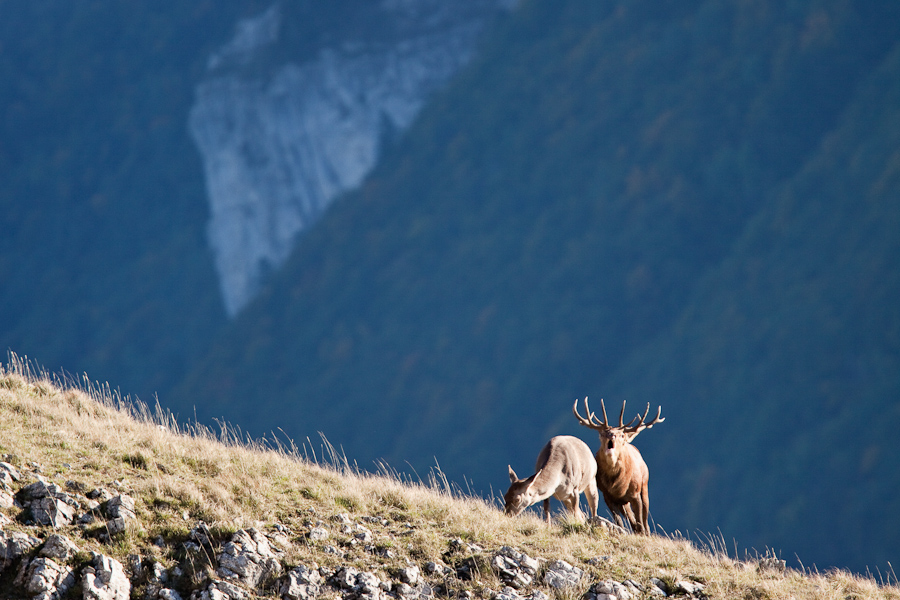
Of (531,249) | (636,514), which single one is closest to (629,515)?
(636,514)

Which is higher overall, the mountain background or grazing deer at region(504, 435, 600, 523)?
the mountain background

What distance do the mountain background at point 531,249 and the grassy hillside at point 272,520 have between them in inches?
2511

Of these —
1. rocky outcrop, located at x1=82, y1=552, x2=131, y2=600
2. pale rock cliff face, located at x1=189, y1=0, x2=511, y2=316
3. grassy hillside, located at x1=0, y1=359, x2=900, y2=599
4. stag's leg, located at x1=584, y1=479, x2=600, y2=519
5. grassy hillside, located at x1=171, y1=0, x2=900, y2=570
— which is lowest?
rocky outcrop, located at x1=82, y1=552, x2=131, y2=600

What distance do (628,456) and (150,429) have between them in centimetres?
647

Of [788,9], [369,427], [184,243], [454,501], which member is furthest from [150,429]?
[184,243]

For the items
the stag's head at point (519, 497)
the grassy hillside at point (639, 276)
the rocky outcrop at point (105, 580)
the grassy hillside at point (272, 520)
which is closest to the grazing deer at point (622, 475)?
the stag's head at point (519, 497)

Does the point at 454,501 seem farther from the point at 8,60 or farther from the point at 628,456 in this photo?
the point at 8,60

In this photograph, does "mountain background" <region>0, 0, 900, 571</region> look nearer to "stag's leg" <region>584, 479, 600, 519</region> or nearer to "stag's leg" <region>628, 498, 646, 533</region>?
"stag's leg" <region>628, 498, 646, 533</region>

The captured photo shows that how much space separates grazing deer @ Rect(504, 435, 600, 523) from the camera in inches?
534

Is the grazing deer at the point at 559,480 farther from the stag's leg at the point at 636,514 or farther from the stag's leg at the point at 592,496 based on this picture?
the stag's leg at the point at 636,514

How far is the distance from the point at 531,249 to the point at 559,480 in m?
97.0

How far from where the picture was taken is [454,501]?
1263 centimetres

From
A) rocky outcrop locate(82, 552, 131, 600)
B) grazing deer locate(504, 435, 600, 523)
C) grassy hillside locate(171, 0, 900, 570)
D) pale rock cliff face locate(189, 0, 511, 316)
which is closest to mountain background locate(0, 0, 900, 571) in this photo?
grassy hillside locate(171, 0, 900, 570)

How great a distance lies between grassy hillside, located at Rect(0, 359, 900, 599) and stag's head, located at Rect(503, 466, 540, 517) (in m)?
0.26
